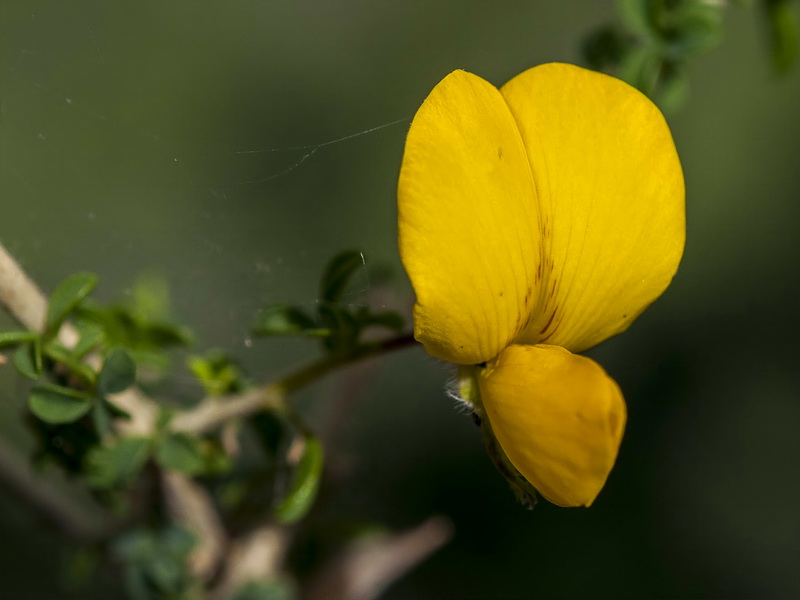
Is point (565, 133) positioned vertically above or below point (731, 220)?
above

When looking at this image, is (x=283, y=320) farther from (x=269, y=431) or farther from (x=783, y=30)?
(x=783, y=30)

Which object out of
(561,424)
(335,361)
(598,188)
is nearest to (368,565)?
(335,361)

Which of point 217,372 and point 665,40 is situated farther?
point 665,40

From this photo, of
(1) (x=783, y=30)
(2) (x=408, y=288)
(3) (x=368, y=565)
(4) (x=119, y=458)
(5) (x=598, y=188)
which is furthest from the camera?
(2) (x=408, y=288)

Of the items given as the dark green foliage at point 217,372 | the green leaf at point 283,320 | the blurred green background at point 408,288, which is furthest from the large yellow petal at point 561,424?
the blurred green background at point 408,288

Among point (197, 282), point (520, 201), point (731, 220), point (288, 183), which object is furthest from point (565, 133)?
point (731, 220)

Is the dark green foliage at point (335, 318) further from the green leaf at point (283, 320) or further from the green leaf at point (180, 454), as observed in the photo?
the green leaf at point (180, 454)

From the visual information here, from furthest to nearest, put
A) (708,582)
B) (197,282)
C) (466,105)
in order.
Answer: (708,582) → (197,282) → (466,105)

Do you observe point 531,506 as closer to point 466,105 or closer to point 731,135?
point 466,105
